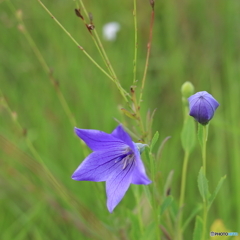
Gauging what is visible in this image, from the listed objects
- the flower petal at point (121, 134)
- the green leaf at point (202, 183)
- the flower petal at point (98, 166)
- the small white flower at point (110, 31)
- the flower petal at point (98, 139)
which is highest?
the small white flower at point (110, 31)

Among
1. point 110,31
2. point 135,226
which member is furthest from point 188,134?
point 110,31

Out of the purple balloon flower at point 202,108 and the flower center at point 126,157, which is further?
the flower center at point 126,157

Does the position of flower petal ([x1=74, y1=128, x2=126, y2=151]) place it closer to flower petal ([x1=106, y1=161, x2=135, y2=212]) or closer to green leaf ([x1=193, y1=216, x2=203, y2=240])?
flower petal ([x1=106, y1=161, x2=135, y2=212])

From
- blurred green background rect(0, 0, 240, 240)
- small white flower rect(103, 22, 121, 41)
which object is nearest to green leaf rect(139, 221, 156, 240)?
blurred green background rect(0, 0, 240, 240)

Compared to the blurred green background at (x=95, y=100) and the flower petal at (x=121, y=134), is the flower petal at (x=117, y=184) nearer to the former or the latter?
the flower petal at (x=121, y=134)

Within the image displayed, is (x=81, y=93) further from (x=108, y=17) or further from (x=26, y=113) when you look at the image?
(x=108, y=17)

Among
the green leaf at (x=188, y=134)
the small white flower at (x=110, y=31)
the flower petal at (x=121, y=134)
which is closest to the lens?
the flower petal at (x=121, y=134)

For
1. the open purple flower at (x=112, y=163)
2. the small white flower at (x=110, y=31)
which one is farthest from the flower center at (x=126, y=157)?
the small white flower at (x=110, y=31)

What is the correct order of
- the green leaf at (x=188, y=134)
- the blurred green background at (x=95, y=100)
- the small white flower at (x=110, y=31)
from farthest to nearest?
the small white flower at (x=110, y=31) → the blurred green background at (x=95, y=100) → the green leaf at (x=188, y=134)

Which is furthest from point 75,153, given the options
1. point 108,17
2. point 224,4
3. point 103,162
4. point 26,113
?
point 224,4
